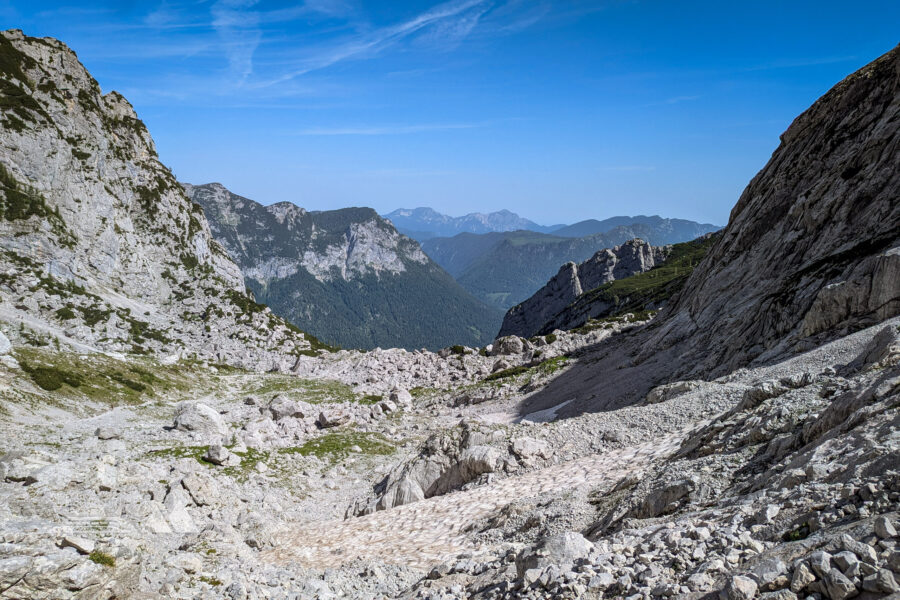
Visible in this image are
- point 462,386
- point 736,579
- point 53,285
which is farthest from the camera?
point 53,285

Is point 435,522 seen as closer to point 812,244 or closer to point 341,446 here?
point 341,446

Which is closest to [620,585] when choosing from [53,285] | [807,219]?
[807,219]

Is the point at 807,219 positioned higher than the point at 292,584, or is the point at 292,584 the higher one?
the point at 807,219

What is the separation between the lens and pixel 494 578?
36.5ft

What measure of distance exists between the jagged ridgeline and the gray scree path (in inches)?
2380

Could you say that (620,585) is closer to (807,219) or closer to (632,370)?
(632,370)

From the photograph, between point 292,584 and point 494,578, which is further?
point 292,584

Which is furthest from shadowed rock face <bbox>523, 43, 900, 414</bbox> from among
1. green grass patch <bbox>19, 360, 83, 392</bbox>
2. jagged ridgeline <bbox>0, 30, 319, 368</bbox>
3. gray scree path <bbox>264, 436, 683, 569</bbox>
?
jagged ridgeline <bbox>0, 30, 319, 368</bbox>

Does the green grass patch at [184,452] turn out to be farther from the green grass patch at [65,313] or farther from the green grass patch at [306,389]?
the green grass patch at [65,313]

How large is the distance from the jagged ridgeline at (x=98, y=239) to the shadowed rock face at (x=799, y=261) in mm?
67528

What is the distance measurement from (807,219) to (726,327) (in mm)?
10308

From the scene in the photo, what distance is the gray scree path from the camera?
55.6ft

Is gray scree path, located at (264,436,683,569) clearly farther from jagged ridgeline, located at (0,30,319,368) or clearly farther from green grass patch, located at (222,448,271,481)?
jagged ridgeline, located at (0,30,319,368)

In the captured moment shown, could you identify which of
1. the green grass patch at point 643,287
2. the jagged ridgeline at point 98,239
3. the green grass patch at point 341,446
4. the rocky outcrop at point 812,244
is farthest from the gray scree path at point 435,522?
the green grass patch at point 643,287
